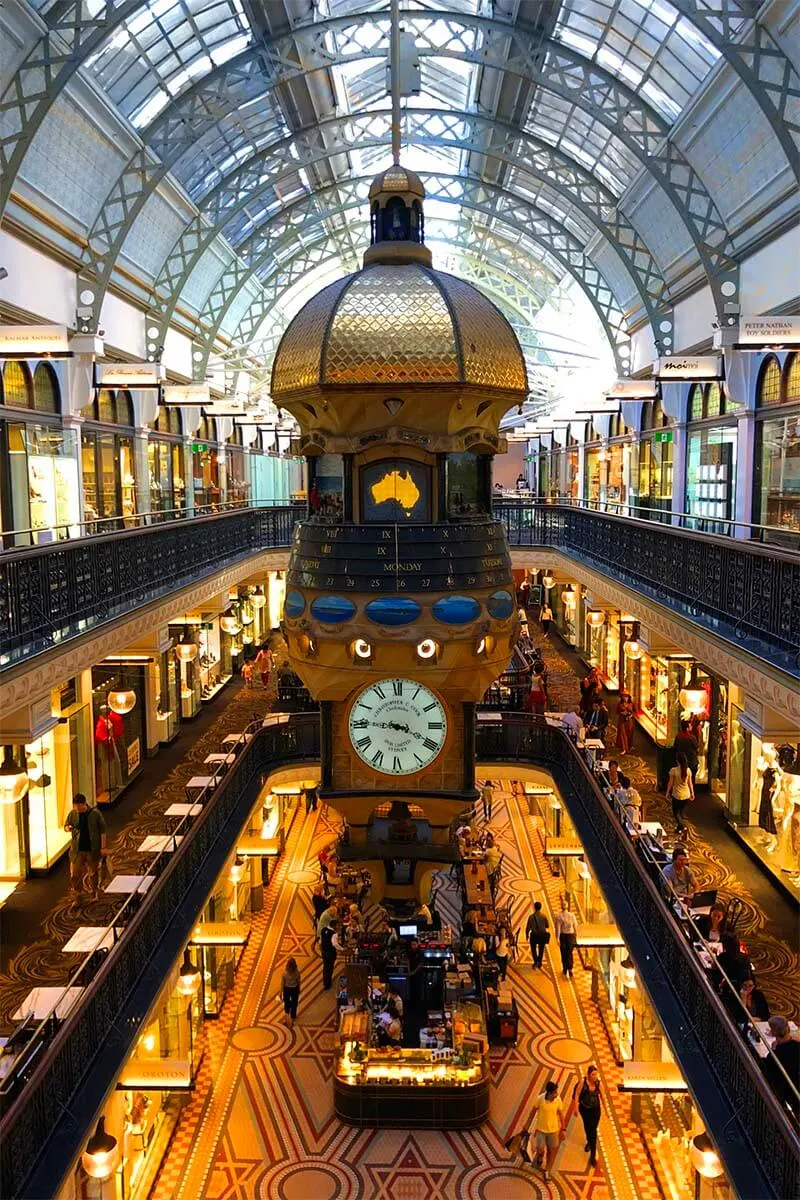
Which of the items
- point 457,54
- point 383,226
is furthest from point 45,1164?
point 457,54

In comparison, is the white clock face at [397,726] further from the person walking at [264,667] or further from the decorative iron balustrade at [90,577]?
the person walking at [264,667]

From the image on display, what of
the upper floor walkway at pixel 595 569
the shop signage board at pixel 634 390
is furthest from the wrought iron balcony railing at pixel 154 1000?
the shop signage board at pixel 634 390

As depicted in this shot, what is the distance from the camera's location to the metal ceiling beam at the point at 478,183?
75.6 feet

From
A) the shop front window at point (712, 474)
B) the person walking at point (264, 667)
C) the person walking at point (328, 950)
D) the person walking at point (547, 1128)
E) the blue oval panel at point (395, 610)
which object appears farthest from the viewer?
the person walking at point (264, 667)

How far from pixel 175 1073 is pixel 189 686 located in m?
13.7

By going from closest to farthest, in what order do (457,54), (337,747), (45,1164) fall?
1. (45,1164)
2. (337,747)
3. (457,54)

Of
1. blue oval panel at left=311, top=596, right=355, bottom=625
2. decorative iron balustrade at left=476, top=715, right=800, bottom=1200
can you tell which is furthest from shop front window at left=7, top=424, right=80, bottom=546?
decorative iron balustrade at left=476, top=715, right=800, bottom=1200

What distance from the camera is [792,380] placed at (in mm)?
15875

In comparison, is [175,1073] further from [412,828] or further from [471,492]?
[471,492]

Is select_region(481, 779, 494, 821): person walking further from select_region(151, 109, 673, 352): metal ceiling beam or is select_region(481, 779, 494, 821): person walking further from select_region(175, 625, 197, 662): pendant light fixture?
select_region(151, 109, 673, 352): metal ceiling beam

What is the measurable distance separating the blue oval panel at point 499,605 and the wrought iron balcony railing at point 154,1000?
3.69 meters

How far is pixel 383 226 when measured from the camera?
991 centimetres

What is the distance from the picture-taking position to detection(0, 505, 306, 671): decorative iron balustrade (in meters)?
9.94

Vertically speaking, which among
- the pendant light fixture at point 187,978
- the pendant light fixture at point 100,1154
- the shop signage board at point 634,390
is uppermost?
the shop signage board at point 634,390
